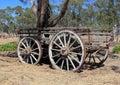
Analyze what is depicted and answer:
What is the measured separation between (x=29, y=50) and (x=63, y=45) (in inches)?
64.3

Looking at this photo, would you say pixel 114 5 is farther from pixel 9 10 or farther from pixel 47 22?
pixel 9 10

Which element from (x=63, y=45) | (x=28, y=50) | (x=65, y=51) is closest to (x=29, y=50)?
(x=28, y=50)

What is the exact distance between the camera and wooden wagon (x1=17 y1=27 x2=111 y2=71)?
890 centimetres

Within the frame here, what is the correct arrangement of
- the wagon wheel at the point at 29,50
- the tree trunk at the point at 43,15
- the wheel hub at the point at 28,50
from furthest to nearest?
the tree trunk at the point at 43,15, the wheel hub at the point at 28,50, the wagon wheel at the point at 29,50

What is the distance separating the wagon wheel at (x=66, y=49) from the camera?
8.87 meters

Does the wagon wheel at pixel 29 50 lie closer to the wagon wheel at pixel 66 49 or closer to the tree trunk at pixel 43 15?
the wagon wheel at pixel 66 49

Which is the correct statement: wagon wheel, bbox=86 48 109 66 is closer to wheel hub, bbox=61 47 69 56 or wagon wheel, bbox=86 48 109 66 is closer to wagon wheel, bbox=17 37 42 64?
wheel hub, bbox=61 47 69 56

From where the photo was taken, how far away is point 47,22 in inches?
450

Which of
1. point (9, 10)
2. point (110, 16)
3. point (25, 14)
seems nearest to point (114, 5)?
point (110, 16)

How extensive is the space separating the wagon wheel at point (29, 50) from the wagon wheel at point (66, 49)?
2.47 ft

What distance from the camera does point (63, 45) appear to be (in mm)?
9188

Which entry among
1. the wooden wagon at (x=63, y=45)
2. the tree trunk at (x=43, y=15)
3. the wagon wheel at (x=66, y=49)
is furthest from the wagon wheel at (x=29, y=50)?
the tree trunk at (x=43, y=15)

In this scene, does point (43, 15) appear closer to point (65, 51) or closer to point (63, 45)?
point (63, 45)

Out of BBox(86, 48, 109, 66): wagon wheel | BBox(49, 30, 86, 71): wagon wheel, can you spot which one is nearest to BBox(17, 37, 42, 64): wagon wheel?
BBox(49, 30, 86, 71): wagon wheel
